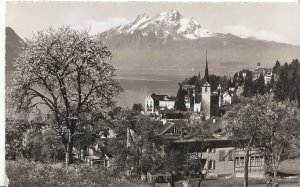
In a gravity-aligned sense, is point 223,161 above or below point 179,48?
below

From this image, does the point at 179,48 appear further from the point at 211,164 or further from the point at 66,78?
the point at 211,164

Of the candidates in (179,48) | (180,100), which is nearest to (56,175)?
(180,100)

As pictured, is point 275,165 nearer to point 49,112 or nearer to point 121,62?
point 121,62

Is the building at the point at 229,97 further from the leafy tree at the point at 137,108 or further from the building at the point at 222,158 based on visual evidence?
the leafy tree at the point at 137,108

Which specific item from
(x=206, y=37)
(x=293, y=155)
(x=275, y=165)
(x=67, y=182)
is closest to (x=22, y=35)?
(x=67, y=182)

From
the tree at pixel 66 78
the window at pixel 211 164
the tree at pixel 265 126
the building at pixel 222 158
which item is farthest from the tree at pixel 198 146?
the tree at pixel 66 78

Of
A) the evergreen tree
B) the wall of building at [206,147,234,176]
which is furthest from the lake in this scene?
the wall of building at [206,147,234,176]
